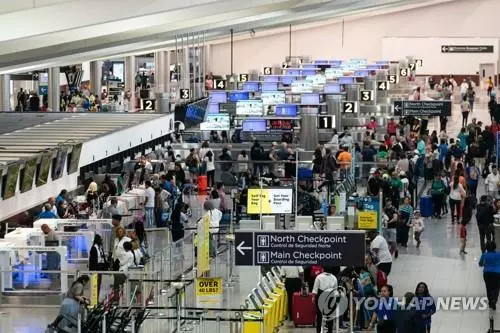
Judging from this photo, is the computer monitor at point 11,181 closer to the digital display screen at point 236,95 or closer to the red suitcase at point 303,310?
the red suitcase at point 303,310

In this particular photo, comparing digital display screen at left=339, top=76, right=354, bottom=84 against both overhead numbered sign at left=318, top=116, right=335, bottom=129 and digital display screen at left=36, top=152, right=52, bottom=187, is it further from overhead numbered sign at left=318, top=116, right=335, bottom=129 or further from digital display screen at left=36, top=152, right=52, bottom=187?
digital display screen at left=36, top=152, right=52, bottom=187

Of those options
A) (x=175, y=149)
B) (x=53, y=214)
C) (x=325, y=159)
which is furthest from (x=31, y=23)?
(x=175, y=149)

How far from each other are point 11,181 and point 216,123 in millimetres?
14595

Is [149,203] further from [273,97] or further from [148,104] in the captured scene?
[273,97]

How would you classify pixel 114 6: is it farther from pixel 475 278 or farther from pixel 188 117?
pixel 188 117

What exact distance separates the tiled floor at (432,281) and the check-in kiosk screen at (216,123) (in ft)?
33.2

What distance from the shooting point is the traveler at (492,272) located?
19859 millimetres

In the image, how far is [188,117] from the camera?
3472 cm

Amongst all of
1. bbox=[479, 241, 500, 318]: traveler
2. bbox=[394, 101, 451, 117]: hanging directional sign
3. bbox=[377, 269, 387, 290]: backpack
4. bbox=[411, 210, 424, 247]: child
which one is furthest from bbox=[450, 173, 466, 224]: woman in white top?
bbox=[394, 101, 451, 117]: hanging directional sign

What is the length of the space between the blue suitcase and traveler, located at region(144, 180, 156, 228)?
5.82 meters

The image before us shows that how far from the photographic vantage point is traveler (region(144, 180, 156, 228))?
27136 millimetres

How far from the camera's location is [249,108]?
4309 centimetres

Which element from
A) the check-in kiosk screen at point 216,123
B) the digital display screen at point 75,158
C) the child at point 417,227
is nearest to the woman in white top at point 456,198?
the child at point 417,227

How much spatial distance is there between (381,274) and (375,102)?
2700 cm
